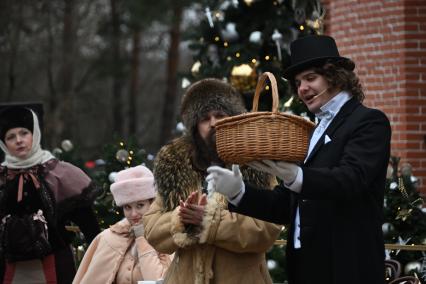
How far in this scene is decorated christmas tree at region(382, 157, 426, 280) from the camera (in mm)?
7742

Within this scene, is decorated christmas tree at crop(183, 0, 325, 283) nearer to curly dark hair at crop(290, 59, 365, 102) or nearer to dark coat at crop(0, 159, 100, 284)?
dark coat at crop(0, 159, 100, 284)

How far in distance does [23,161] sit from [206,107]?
183cm

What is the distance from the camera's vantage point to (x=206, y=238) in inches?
218

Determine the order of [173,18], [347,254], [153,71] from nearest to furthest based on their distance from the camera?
[347,254], [173,18], [153,71]

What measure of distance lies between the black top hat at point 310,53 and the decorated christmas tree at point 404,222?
309 centimetres

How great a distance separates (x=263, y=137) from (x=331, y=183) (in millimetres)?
344

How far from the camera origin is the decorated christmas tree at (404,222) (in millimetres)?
7742

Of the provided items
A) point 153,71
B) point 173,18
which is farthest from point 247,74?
point 153,71

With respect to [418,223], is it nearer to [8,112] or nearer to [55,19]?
[8,112]

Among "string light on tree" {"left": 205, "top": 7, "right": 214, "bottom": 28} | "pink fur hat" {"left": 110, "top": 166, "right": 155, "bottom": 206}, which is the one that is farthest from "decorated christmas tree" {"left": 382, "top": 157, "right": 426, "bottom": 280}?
"string light on tree" {"left": 205, "top": 7, "right": 214, "bottom": 28}

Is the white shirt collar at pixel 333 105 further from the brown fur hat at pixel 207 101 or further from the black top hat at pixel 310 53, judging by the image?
the brown fur hat at pixel 207 101

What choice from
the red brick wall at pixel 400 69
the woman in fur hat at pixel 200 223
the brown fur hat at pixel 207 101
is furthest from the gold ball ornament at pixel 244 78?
the woman in fur hat at pixel 200 223

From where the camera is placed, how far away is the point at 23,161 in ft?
24.3

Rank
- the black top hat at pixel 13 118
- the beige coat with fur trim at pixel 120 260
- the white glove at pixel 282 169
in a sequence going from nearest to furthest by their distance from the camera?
the white glove at pixel 282 169 → the beige coat with fur trim at pixel 120 260 → the black top hat at pixel 13 118
